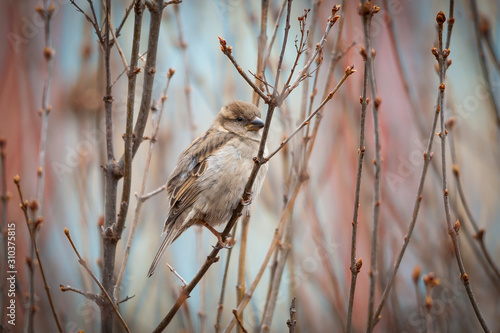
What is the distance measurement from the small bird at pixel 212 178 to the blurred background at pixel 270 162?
9.3 inches

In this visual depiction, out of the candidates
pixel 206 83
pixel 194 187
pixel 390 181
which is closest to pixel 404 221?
pixel 390 181

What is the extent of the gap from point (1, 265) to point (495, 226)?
3.49 m

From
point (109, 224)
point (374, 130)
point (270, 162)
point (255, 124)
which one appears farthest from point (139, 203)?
point (270, 162)

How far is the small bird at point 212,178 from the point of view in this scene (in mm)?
3504

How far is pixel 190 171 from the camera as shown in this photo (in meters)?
3.71

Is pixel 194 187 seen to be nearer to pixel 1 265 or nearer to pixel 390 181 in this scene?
pixel 1 265

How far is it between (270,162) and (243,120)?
2.05 ft

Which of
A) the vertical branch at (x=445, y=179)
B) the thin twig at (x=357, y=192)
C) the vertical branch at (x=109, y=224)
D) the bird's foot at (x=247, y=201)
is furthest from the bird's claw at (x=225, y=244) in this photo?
the vertical branch at (x=445, y=179)

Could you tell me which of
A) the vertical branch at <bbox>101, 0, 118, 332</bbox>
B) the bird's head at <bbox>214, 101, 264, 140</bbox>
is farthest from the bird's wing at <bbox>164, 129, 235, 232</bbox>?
the vertical branch at <bbox>101, 0, 118, 332</bbox>

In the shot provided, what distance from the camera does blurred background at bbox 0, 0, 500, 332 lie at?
3654 mm

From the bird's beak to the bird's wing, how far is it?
16 centimetres

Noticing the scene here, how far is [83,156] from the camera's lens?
394 cm

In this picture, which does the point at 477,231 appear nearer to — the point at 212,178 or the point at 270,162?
the point at 212,178

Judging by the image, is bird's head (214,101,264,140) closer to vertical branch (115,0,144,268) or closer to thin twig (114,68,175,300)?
thin twig (114,68,175,300)
